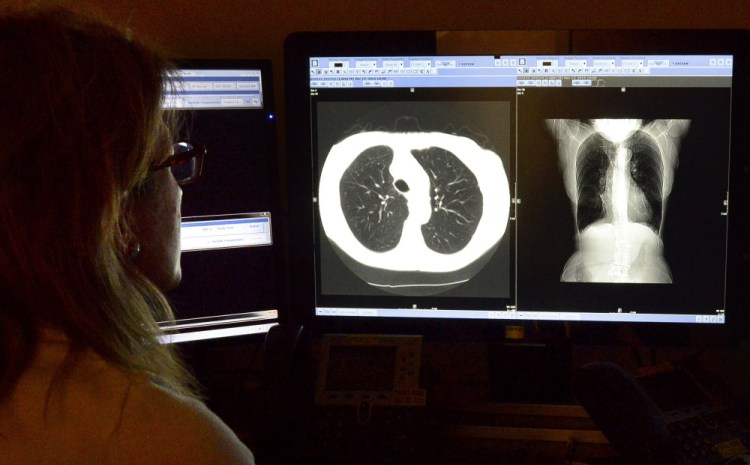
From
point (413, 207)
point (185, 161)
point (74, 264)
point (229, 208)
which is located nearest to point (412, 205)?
point (413, 207)

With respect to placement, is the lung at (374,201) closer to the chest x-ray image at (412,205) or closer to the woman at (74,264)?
the chest x-ray image at (412,205)

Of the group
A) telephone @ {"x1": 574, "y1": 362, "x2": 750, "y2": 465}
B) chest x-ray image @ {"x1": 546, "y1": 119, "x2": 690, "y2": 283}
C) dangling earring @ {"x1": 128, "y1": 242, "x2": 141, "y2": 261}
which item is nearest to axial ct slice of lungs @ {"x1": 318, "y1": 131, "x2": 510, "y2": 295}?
chest x-ray image @ {"x1": 546, "y1": 119, "x2": 690, "y2": 283}

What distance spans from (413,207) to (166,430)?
687mm

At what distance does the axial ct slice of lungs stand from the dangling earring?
17.4 inches

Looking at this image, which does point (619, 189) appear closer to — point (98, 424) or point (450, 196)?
point (450, 196)

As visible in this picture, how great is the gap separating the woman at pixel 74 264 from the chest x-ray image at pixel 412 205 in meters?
0.54

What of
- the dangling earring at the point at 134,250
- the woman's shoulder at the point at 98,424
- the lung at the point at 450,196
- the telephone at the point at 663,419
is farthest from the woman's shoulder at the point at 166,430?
the lung at the point at 450,196

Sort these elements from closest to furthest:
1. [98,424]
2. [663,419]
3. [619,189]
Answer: [98,424] < [663,419] < [619,189]

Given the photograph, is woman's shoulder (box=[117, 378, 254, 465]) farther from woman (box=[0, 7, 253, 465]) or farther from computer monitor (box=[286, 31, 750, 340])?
computer monitor (box=[286, 31, 750, 340])

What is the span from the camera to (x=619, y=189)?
1.20 m

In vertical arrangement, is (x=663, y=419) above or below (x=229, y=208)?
below

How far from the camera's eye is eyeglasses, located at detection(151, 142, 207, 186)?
868 millimetres

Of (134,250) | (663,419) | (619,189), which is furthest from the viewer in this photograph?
(619,189)

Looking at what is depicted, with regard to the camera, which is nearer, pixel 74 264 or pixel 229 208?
pixel 74 264
